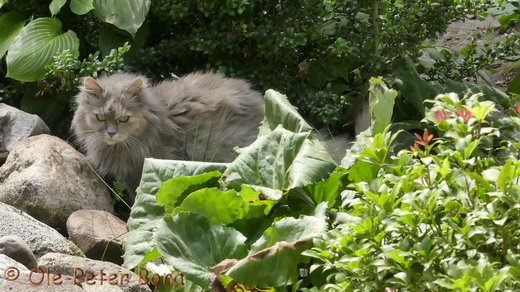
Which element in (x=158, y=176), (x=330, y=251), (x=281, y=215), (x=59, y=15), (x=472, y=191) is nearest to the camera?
(x=472, y=191)

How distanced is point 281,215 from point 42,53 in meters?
2.66

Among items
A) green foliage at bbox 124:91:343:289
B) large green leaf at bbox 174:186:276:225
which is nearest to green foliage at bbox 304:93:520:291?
green foliage at bbox 124:91:343:289

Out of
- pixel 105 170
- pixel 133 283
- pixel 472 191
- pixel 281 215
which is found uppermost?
pixel 472 191

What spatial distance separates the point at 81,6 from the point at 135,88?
0.85 m

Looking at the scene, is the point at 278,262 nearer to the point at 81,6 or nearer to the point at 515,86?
the point at 81,6

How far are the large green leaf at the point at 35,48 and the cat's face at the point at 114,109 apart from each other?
513mm

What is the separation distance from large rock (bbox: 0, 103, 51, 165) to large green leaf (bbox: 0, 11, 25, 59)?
1.69 ft

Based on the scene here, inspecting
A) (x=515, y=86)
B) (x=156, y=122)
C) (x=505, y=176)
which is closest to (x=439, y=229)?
(x=505, y=176)

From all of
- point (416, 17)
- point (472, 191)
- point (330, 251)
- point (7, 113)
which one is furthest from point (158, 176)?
point (416, 17)

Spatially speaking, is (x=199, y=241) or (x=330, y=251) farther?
(x=199, y=241)

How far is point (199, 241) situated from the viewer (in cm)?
340

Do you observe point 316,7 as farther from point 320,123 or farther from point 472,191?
point 472,191

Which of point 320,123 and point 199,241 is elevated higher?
point 199,241

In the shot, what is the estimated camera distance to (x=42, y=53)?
5.61 m
